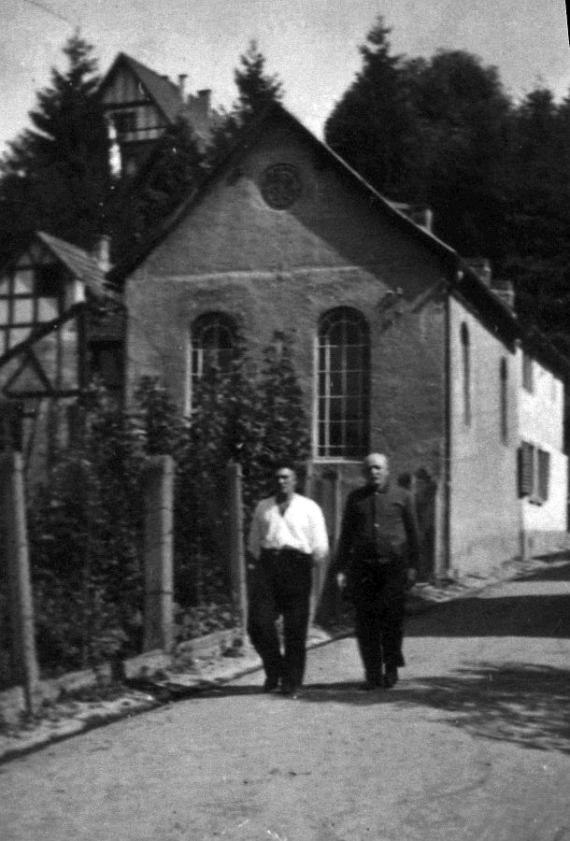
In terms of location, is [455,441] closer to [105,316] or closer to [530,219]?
[530,219]

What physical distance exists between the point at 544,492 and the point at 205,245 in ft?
40.8

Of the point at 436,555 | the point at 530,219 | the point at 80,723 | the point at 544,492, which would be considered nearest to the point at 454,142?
the point at 530,219

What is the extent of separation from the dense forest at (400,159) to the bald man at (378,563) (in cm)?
303

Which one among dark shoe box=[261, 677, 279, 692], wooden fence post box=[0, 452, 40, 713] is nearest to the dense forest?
wooden fence post box=[0, 452, 40, 713]

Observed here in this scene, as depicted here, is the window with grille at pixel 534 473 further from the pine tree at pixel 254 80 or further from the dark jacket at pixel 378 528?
the dark jacket at pixel 378 528

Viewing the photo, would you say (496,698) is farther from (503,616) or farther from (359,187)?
(359,187)

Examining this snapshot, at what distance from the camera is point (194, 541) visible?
1059 centimetres

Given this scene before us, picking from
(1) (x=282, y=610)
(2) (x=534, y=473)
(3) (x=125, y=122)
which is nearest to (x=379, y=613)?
(1) (x=282, y=610)

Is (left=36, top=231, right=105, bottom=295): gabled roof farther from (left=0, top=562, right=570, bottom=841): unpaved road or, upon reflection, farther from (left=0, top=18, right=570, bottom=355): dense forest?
(left=0, top=562, right=570, bottom=841): unpaved road

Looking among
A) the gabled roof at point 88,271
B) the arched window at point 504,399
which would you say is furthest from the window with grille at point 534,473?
the gabled roof at point 88,271

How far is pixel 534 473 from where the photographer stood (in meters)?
28.5

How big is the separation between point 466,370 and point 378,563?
12.9 m

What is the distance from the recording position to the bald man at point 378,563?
8.91 meters

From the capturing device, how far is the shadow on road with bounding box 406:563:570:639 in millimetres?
Answer: 12523
